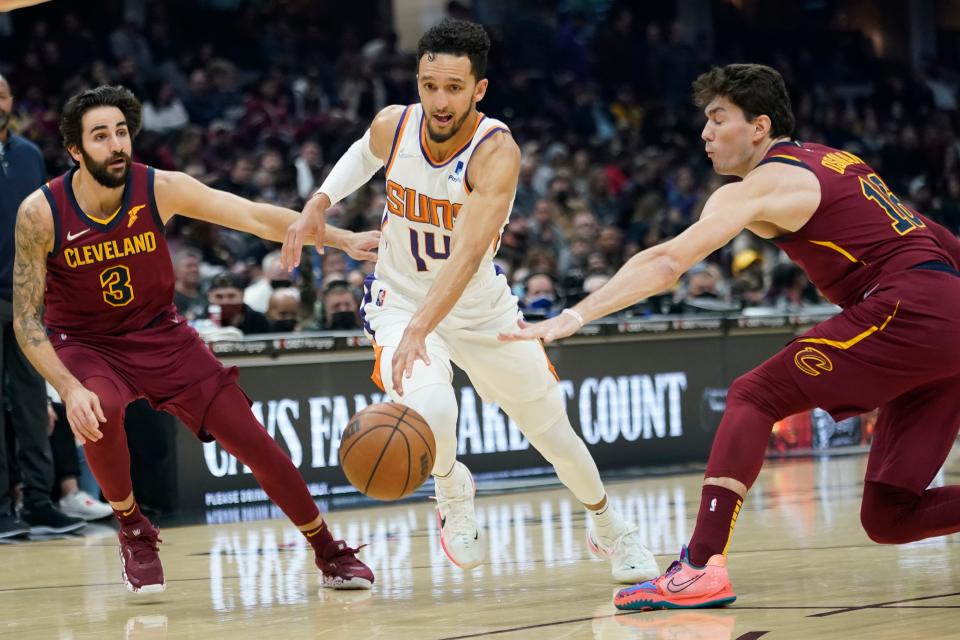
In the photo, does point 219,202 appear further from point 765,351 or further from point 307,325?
point 765,351

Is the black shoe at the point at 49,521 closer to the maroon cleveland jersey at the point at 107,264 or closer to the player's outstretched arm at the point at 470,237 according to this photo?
the maroon cleveland jersey at the point at 107,264

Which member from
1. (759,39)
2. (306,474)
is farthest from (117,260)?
(759,39)

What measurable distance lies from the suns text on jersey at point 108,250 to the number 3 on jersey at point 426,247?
117 centimetres

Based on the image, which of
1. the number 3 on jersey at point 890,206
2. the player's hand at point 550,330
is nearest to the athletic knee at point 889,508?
the number 3 on jersey at point 890,206

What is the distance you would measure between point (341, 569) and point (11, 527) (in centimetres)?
308

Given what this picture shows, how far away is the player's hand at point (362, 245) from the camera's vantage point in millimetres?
6254

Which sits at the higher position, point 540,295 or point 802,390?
point 540,295

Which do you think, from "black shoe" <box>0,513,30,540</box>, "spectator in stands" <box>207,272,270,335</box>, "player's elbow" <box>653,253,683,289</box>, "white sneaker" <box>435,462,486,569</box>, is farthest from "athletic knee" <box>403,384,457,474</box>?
"spectator in stands" <box>207,272,270,335</box>

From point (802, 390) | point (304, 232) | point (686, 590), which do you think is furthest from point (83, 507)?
point (802, 390)

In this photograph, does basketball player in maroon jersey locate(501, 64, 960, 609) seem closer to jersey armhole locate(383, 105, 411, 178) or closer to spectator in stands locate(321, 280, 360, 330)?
jersey armhole locate(383, 105, 411, 178)

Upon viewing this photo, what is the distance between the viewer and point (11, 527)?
328 inches

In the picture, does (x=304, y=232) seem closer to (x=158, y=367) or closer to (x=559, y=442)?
(x=158, y=367)

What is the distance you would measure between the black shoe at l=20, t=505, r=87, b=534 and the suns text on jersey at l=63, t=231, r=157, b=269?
9.61ft

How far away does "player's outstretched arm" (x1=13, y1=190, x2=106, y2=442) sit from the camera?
5.74m
